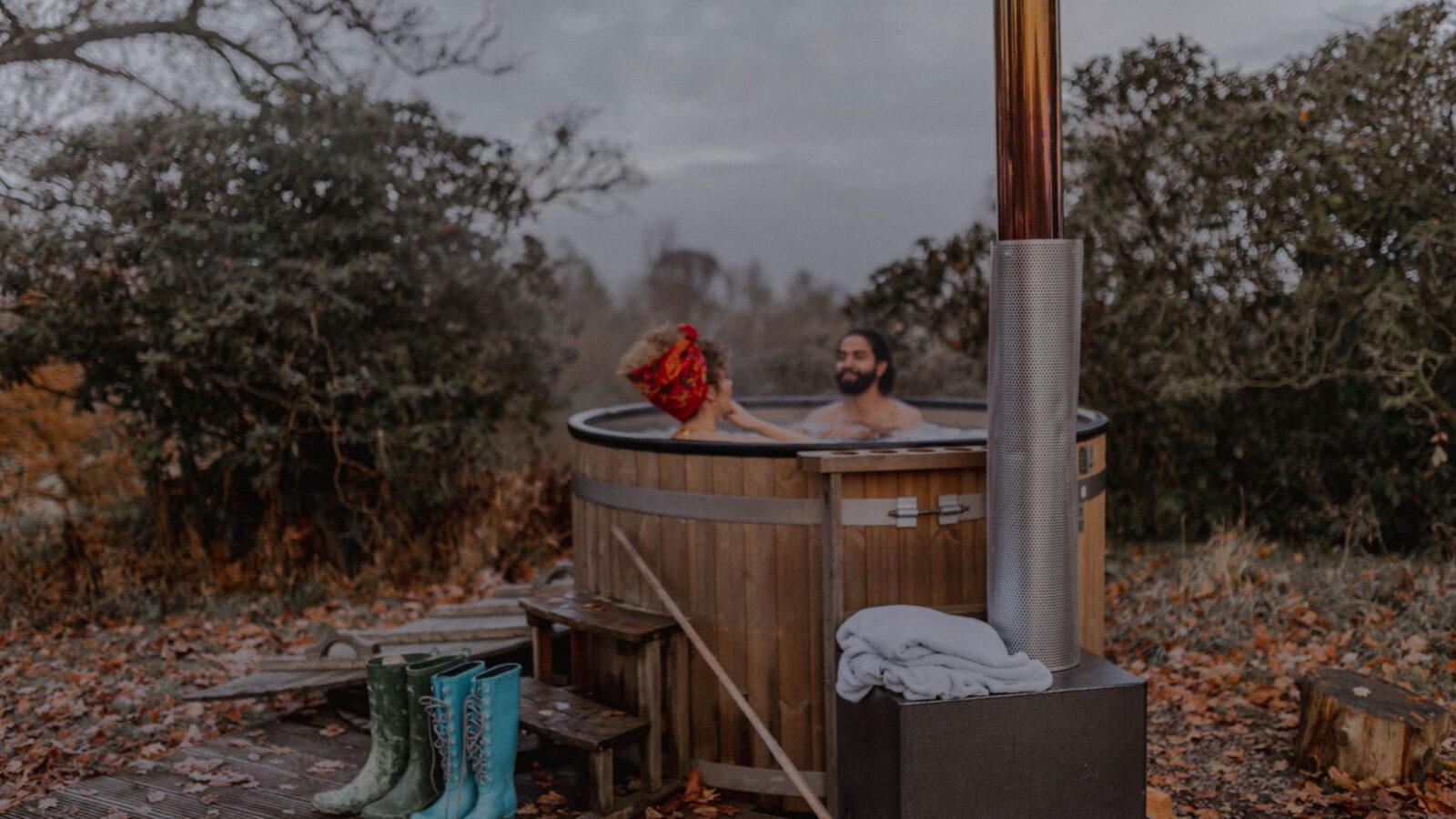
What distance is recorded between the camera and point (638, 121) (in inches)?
363

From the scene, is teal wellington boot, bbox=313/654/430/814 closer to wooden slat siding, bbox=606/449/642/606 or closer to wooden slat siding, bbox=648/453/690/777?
wooden slat siding, bbox=606/449/642/606

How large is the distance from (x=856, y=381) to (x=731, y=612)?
230 centimetres

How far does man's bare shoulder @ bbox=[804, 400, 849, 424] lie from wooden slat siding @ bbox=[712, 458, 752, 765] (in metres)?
2.30

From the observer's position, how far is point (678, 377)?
14.3 feet

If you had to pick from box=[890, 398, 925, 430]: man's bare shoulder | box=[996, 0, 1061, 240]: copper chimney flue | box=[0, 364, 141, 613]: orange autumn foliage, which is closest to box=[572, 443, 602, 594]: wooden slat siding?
box=[996, 0, 1061, 240]: copper chimney flue

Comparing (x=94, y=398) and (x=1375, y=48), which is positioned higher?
(x=1375, y=48)

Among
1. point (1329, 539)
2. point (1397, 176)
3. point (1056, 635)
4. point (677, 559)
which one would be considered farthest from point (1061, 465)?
point (1329, 539)

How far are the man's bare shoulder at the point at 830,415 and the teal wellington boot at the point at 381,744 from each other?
9.27 feet

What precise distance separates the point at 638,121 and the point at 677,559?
6167 mm

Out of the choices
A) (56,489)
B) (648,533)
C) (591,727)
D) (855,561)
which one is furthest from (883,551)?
(56,489)

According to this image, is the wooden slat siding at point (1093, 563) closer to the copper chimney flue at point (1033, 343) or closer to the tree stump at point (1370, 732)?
the tree stump at point (1370, 732)

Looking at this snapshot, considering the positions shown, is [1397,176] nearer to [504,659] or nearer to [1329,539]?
[1329,539]

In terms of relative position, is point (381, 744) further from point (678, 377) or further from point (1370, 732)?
point (1370, 732)

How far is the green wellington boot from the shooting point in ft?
11.5
